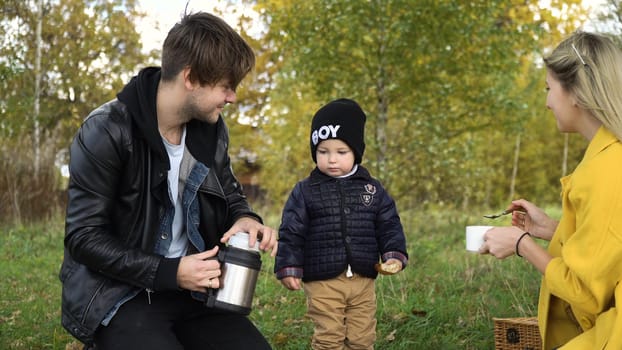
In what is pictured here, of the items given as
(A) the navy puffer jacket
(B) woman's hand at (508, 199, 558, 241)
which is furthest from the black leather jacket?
(B) woman's hand at (508, 199, 558, 241)

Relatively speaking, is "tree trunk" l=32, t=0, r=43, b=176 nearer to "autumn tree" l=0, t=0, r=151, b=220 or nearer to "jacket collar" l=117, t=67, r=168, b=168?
Answer: "autumn tree" l=0, t=0, r=151, b=220

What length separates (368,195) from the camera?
3.85 m

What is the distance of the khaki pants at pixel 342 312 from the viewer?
147 inches

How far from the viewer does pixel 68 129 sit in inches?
641

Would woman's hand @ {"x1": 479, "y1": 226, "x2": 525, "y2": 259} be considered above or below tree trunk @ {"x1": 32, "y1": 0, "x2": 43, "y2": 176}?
below

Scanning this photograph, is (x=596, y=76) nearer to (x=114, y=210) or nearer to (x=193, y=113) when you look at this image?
(x=193, y=113)

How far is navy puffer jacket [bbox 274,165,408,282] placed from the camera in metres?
3.73

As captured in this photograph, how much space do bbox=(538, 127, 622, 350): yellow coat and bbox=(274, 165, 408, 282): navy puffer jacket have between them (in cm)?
133

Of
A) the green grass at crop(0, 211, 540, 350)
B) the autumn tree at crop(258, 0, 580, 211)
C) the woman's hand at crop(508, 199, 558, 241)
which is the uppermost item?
the autumn tree at crop(258, 0, 580, 211)

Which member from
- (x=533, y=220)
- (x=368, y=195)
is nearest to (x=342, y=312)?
(x=368, y=195)

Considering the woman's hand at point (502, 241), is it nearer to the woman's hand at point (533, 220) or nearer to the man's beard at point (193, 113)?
the woman's hand at point (533, 220)

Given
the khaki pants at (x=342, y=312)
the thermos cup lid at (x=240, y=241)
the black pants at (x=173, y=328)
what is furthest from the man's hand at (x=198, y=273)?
the khaki pants at (x=342, y=312)

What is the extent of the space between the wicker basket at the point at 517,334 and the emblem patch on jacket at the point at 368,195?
2.95 ft

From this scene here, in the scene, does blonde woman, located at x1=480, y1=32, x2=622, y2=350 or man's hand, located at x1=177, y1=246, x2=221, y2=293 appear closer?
blonde woman, located at x1=480, y1=32, x2=622, y2=350
